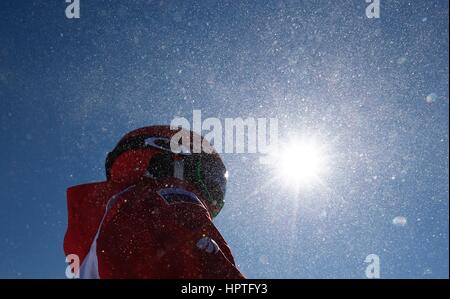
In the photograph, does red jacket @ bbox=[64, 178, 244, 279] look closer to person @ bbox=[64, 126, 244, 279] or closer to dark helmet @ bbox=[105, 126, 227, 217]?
person @ bbox=[64, 126, 244, 279]

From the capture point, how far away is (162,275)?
130cm

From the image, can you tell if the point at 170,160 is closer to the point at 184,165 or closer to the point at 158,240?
the point at 184,165

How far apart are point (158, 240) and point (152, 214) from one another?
0.46ft

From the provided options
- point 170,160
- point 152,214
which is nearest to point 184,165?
point 170,160

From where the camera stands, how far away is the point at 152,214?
4.88 feet

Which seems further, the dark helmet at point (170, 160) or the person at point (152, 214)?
the dark helmet at point (170, 160)

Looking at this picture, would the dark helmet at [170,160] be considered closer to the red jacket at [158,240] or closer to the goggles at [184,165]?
the goggles at [184,165]

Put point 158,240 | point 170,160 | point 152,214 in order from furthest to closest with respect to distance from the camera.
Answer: point 170,160 < point 152,214 < point 158,240

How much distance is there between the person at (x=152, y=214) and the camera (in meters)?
1.32

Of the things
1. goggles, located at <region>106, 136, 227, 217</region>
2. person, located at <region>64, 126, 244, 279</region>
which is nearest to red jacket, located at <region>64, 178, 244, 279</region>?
person, located at <region>64, 126, 244, 279</region>

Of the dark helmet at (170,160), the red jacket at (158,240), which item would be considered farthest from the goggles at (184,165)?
Answer: the red jacket at (158,240)
